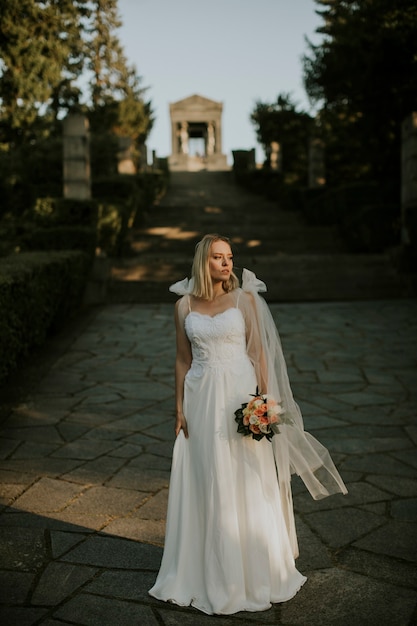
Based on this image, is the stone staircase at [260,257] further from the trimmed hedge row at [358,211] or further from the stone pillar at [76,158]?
the stone pillar at [76,158]

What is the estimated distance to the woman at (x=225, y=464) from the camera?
3.47m

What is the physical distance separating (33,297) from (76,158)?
894 cm

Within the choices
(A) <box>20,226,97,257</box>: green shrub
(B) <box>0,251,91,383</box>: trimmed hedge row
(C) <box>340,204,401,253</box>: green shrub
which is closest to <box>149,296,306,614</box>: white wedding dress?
(B) <box>0,251,91,383</box>: trimmed hedge row

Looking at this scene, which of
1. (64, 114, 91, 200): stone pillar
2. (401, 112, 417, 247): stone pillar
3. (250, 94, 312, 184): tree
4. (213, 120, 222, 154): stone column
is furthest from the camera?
(213, 120, 222, 154): stone column

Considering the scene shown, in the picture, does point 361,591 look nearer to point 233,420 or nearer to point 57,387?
point 233,420

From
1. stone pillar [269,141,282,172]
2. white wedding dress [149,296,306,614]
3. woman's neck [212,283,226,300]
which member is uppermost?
stone pillar [269,141,282,172]

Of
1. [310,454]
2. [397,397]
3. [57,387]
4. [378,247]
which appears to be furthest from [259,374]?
[378,247]

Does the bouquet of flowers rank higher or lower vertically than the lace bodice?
lower

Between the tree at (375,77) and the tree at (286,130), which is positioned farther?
the tree at (286,130)

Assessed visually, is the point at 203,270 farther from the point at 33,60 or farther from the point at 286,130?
the point at 286,130

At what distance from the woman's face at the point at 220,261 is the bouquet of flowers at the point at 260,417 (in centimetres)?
65

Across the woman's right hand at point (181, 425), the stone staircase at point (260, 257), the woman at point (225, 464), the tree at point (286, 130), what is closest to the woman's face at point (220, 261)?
the woman at point (225, 464)

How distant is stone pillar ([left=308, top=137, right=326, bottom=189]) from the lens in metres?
25.9

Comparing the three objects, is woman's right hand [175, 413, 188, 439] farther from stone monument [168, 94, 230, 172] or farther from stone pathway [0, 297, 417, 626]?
stone monument [168, 94, 230, 172]
